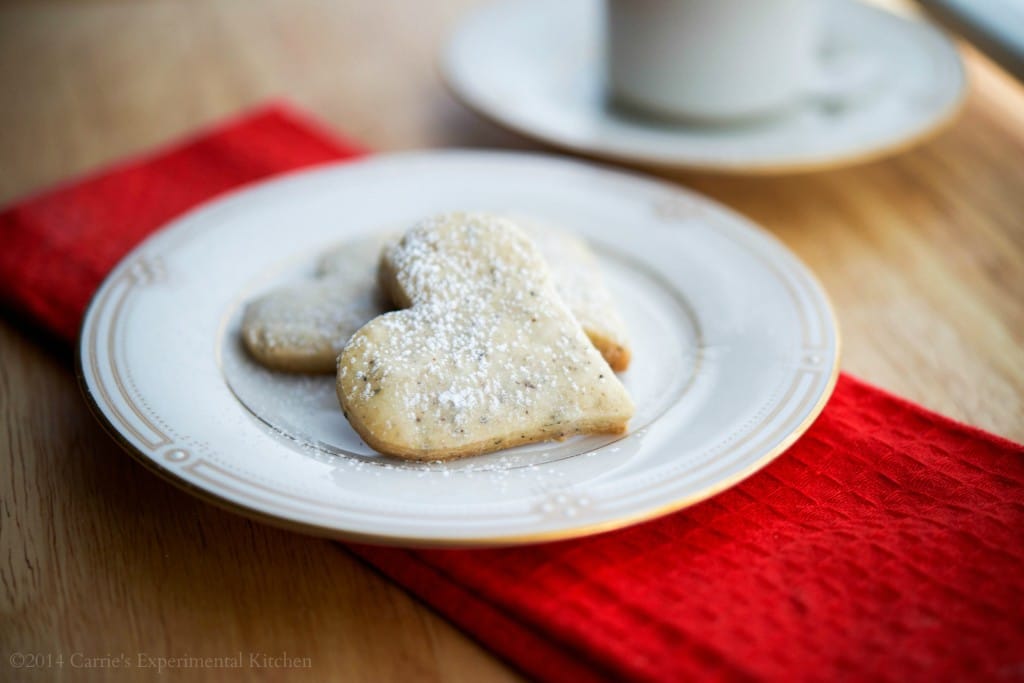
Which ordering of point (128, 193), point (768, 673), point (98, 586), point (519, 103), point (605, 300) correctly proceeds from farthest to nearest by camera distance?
point (519, 103) < point (128, 193) < point (605, 300) < point (98, 586) < point (768, 673)

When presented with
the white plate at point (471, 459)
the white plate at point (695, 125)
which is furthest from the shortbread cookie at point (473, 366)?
the white plate at point (695, 125)

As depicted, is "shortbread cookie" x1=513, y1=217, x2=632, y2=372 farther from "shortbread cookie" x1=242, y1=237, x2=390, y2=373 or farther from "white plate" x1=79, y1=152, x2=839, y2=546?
"shortbread cookie" x1=242, y1=237, x2=390, y2=373

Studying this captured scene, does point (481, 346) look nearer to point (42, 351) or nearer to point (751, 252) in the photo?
point (751, 252)

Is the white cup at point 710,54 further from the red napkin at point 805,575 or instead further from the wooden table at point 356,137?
the red napkin at point 805,575

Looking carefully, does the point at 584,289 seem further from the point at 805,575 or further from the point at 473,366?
the point at 805,575

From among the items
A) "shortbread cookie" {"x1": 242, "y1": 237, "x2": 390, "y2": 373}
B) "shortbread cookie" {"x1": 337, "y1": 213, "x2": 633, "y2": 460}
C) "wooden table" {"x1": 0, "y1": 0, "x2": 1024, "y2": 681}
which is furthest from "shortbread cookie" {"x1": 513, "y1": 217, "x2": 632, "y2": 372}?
"wooden table" {"x1": 0, "y1": 0, "x2": 1024, "y2": 681}

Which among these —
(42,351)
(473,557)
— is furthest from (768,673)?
(42,351)

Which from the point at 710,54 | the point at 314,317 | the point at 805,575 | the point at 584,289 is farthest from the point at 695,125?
the point at 805,575
